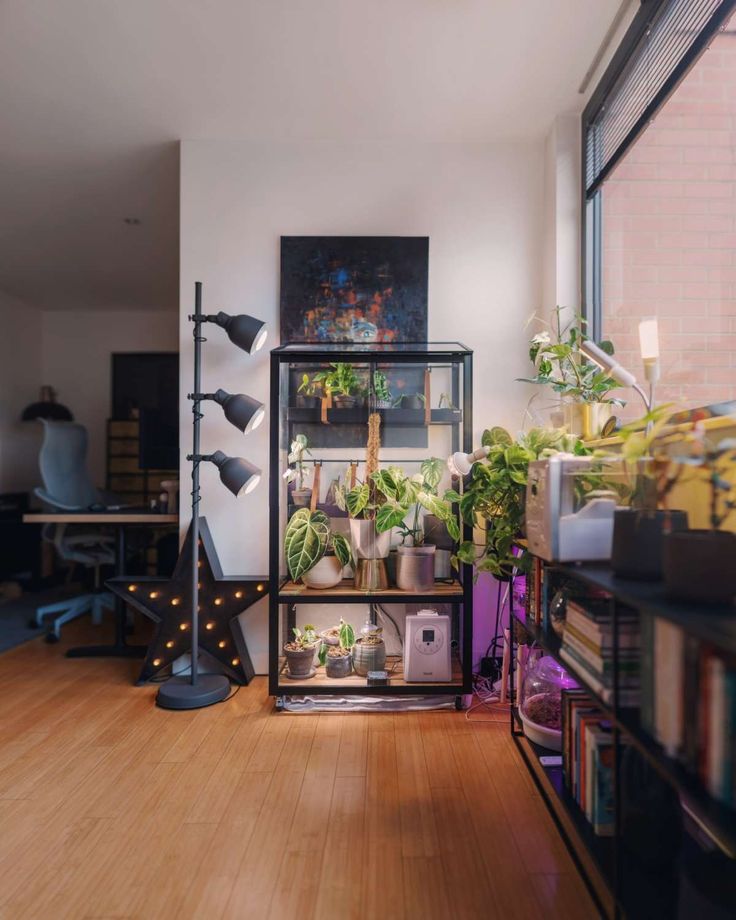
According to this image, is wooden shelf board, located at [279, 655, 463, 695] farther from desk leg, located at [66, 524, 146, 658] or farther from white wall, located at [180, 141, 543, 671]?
desk leg, located at [66, 524, 146, 658]

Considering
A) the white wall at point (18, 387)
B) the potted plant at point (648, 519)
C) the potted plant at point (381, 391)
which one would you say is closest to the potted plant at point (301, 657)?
the potted plant at point (381, 391)

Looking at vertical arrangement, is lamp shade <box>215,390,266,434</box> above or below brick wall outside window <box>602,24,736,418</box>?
below

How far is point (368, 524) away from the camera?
2.61m

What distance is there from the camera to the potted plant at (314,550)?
2576 millimetres

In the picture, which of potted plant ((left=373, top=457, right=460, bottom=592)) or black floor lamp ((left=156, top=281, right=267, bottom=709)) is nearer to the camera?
potted plant ((left=373, top=457, right=460, bottom=592))

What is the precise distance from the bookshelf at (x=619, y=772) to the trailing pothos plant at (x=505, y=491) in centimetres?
36

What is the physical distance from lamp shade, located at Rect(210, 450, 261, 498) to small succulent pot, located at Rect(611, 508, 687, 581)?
1.72 meters

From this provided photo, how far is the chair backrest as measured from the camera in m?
4.25

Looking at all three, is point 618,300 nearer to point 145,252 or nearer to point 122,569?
point 122,569

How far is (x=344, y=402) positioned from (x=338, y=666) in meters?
1.17

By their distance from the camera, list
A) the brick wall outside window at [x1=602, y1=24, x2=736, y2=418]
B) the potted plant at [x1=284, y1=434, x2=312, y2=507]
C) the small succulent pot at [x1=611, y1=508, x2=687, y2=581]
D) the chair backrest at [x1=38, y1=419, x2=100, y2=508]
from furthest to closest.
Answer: the chair backrest at [x1=38, y1=419, x2=100, y2=508] → the potted plant at [x1=284, y1=434, x2=312, y2=507] → the brick wall outside window at [x1=602, y1=24, x2=736, y2=418] → the small succulent pot at [x1=611, y1=508, x2=687, y2=581]

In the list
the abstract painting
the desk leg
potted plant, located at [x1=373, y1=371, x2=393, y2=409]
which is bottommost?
the desk leg

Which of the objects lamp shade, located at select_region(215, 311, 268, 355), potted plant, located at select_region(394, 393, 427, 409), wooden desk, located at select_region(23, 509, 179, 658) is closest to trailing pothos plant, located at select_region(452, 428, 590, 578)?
potted plant, located at select_region(394, 393, 427, 409)

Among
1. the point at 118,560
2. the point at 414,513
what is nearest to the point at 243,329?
the point at 414,513
